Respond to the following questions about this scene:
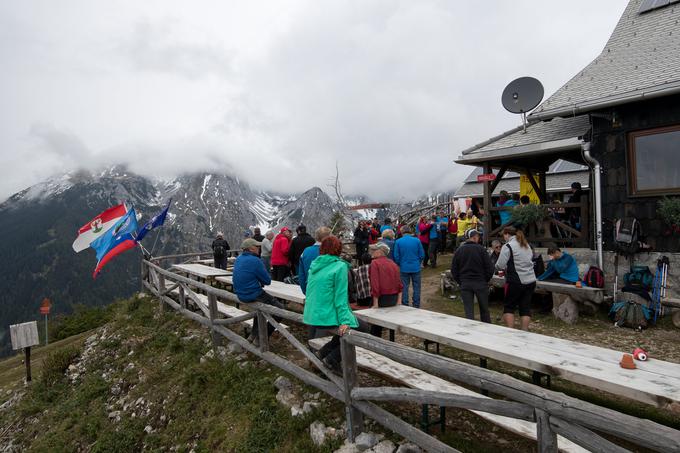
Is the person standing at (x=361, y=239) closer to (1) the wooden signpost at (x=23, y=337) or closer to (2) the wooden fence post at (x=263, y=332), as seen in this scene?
(2) the wooden fence post at (x=263, y=332)

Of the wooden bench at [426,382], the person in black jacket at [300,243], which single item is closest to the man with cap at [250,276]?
the wooden bench at [426,382]

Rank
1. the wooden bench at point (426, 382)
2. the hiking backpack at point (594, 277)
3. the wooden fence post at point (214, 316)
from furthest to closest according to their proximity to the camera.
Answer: the hiking backpack at point (594, 277)
the wooden fence post at point (214, 316)
the wooden bench at point (426, 382)

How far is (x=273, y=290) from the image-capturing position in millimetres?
7980

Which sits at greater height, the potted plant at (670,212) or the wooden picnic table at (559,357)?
the potted plant at (670,212)

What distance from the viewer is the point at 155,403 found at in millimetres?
7109

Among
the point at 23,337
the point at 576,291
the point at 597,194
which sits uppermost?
the point at 597,194

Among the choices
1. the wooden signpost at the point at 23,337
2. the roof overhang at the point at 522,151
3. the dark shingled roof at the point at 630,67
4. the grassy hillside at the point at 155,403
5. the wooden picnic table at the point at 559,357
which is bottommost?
the wooden signpost at the point at 23,337

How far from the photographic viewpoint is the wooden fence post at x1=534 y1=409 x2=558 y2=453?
2.52 metres

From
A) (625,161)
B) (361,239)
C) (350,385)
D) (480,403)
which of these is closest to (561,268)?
(625,161)

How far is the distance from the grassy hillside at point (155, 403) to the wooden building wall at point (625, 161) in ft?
24.2

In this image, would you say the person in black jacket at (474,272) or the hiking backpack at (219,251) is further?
the hiking backpack at (219,251)

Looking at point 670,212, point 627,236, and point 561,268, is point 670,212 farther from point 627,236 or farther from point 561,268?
point 561,268

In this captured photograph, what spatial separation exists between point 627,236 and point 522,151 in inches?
113

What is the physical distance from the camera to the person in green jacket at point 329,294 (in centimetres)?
441
